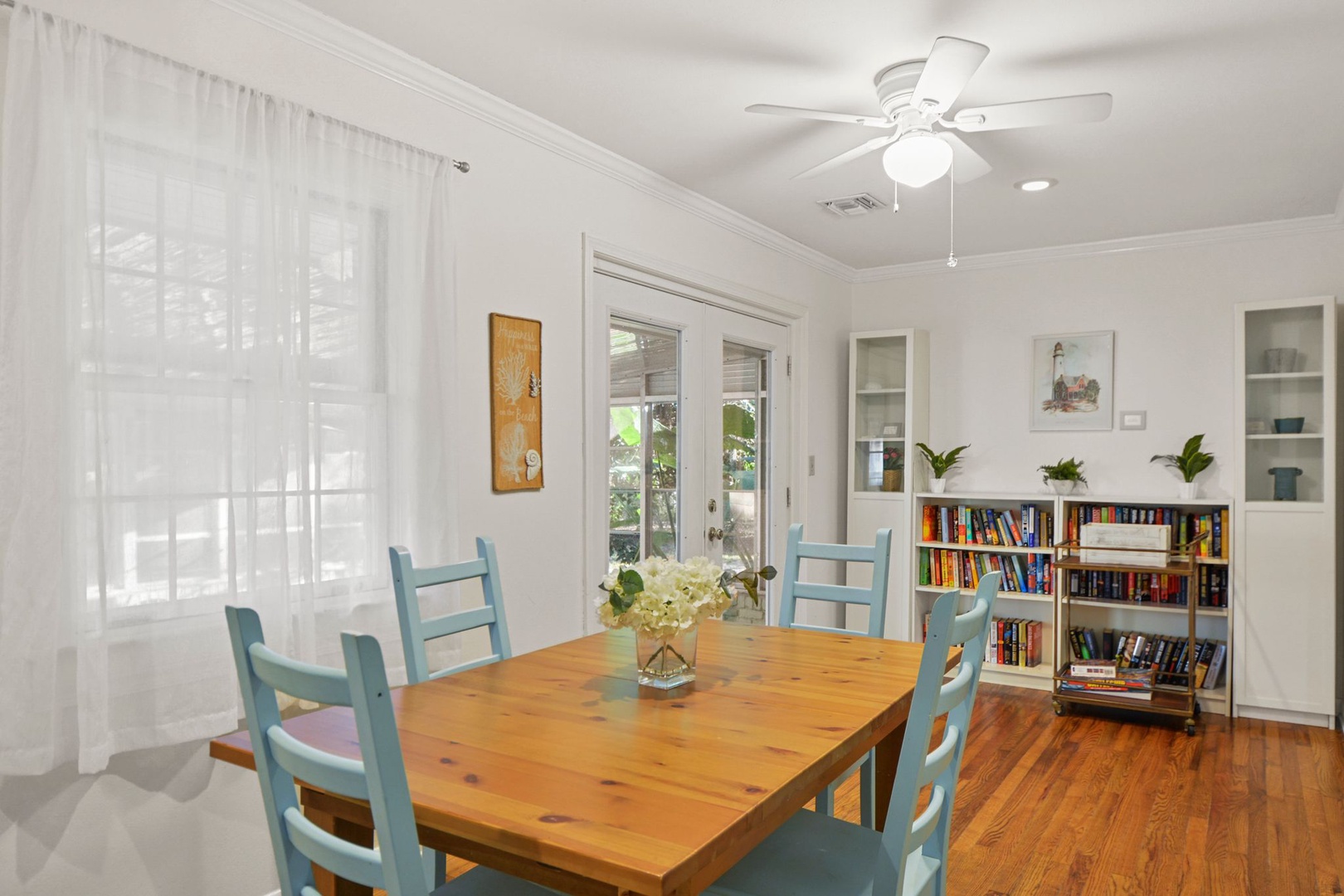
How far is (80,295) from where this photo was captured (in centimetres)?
192

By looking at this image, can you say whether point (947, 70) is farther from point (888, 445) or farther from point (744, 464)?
point (888, 445)

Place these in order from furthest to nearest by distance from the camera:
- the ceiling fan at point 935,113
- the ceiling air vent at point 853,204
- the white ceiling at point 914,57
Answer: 1. the ceiling air vent at point 853,204
2. the white ceiling at point 914,57
3. the ceiling fan at point 935,113

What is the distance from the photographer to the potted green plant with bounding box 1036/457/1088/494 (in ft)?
16.1

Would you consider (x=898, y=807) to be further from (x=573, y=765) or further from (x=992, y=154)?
(x=992, y=154)

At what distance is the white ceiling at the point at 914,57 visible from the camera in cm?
239

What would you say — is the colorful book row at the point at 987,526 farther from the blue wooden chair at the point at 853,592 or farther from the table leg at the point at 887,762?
the table leg at the point at 887,762

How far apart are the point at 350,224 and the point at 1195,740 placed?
4168 mm

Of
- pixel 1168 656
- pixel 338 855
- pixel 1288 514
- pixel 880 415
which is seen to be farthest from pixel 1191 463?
pixel 338 855

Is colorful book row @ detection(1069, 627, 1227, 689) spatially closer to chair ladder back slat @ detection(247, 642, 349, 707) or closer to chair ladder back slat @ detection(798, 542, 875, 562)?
chair ladder back slat @ detection(798, 542, 875, 562)

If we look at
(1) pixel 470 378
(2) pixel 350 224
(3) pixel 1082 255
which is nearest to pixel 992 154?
(3) pixel 1082 255

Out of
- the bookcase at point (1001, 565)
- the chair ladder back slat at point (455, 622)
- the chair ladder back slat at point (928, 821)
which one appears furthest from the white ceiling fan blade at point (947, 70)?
the bookcase at point (1001, 565)

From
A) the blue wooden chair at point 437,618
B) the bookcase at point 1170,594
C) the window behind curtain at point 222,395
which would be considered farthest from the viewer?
the bookcase at point 1170,594

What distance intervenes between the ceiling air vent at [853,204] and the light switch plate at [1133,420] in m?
1.91

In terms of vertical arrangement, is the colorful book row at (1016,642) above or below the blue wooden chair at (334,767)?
below
